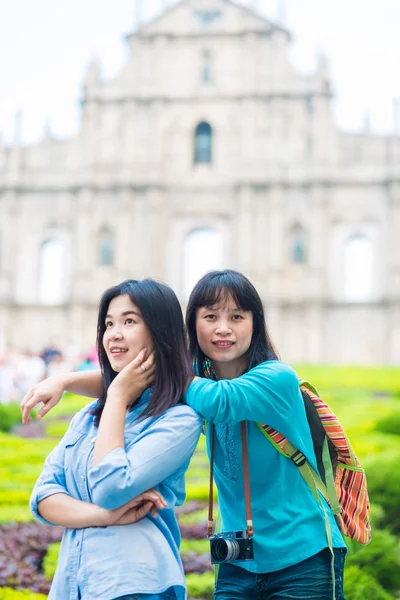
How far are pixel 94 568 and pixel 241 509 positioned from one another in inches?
28.6

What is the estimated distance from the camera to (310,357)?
29.9 meters

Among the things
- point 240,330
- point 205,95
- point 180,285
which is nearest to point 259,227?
point 180,285

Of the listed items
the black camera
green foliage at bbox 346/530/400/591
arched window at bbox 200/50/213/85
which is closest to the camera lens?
the black camera

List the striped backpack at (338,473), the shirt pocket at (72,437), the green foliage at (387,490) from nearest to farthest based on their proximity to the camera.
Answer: the shirt pocket at (72,437) → the striped backpack at (338,473) → the green foliage at (387,490)

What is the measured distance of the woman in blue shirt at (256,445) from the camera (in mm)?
3061

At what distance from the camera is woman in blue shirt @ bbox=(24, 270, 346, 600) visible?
306 cm

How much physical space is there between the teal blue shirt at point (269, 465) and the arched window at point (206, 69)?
30.9 m

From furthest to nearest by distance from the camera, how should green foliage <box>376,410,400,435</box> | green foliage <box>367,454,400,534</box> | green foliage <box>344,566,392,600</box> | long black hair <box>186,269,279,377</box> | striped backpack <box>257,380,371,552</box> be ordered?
green foliage <box>376,410,400,435</box>
green foliage <box>367,454,400,534</box>
green foliage <box>344,566,392,600</box>
long black hair <box>186,269,279,377</box>
striped backpack <box>257,380,371,552</box>

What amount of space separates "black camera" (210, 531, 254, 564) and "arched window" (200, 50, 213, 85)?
1225 inches

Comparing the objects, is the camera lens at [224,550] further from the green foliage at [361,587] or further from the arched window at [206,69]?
the arched window at [206,69]

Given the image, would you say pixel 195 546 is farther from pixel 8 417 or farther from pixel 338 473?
pixel 8 417

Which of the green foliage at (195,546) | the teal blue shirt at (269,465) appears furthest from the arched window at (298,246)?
the teal blue shirt at (269,465)

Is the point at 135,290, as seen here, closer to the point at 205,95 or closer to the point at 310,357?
the point at 310,357

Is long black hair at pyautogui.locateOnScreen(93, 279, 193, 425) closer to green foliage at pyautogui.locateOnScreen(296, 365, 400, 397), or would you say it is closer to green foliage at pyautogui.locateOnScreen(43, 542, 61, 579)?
green foliage at pyautogui.locateOnScreen(43, 542, 61, 579)
